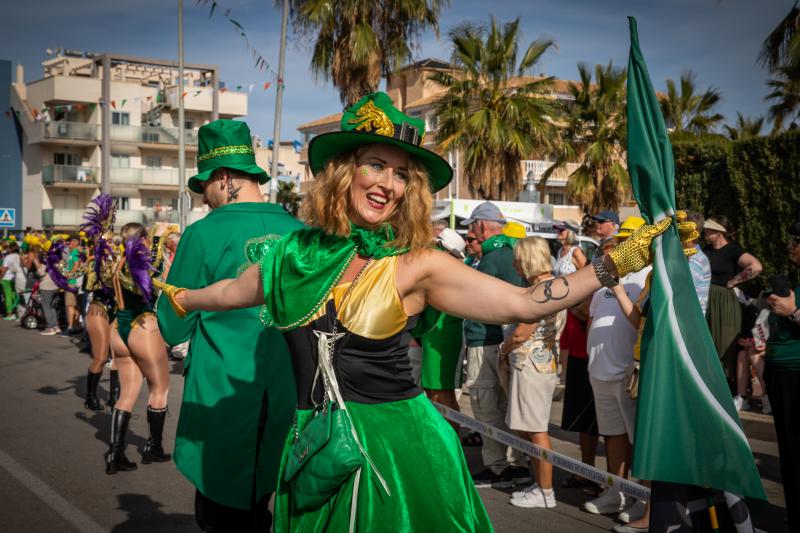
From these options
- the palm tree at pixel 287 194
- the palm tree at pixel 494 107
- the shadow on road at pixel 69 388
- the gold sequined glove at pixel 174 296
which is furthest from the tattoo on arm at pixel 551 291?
the palm tree at pixel 287 194

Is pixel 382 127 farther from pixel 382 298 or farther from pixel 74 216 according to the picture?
pixel 74 216

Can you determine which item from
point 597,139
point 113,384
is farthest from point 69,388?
point 597,139

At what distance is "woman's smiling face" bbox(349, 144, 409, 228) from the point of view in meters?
2.63

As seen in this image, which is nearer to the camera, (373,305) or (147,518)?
(373,305)

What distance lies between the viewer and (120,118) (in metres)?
47.1

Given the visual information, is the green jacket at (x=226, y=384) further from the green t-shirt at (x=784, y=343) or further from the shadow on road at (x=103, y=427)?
the shadow on road at (x=103, y=427)

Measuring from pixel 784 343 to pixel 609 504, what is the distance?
1639 millimetres

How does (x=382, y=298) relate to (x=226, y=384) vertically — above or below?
above

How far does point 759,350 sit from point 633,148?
267 inches

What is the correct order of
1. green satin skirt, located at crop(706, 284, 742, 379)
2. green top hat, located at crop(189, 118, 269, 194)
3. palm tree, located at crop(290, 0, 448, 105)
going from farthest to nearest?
1. palm tree, located at crop(290, 0, 448, 105)
2. green satin skirt, located at crop(706, 284, 742, 379)
3. green top hat, located at crop(189, 118, 269, 194)

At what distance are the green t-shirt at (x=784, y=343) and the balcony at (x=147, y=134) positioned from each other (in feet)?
146

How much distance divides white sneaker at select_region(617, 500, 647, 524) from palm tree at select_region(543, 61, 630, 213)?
18005mm

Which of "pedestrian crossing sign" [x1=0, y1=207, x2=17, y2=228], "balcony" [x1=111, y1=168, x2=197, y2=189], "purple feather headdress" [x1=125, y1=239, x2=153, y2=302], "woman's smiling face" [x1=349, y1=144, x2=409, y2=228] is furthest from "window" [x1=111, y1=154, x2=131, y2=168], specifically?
"woman's smiling face" [x1=349, y1=144, x2=409, y2=228]

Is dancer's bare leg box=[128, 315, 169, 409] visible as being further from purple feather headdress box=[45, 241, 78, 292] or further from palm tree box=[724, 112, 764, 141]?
palm tree box=[724, 112, 764, 141]
